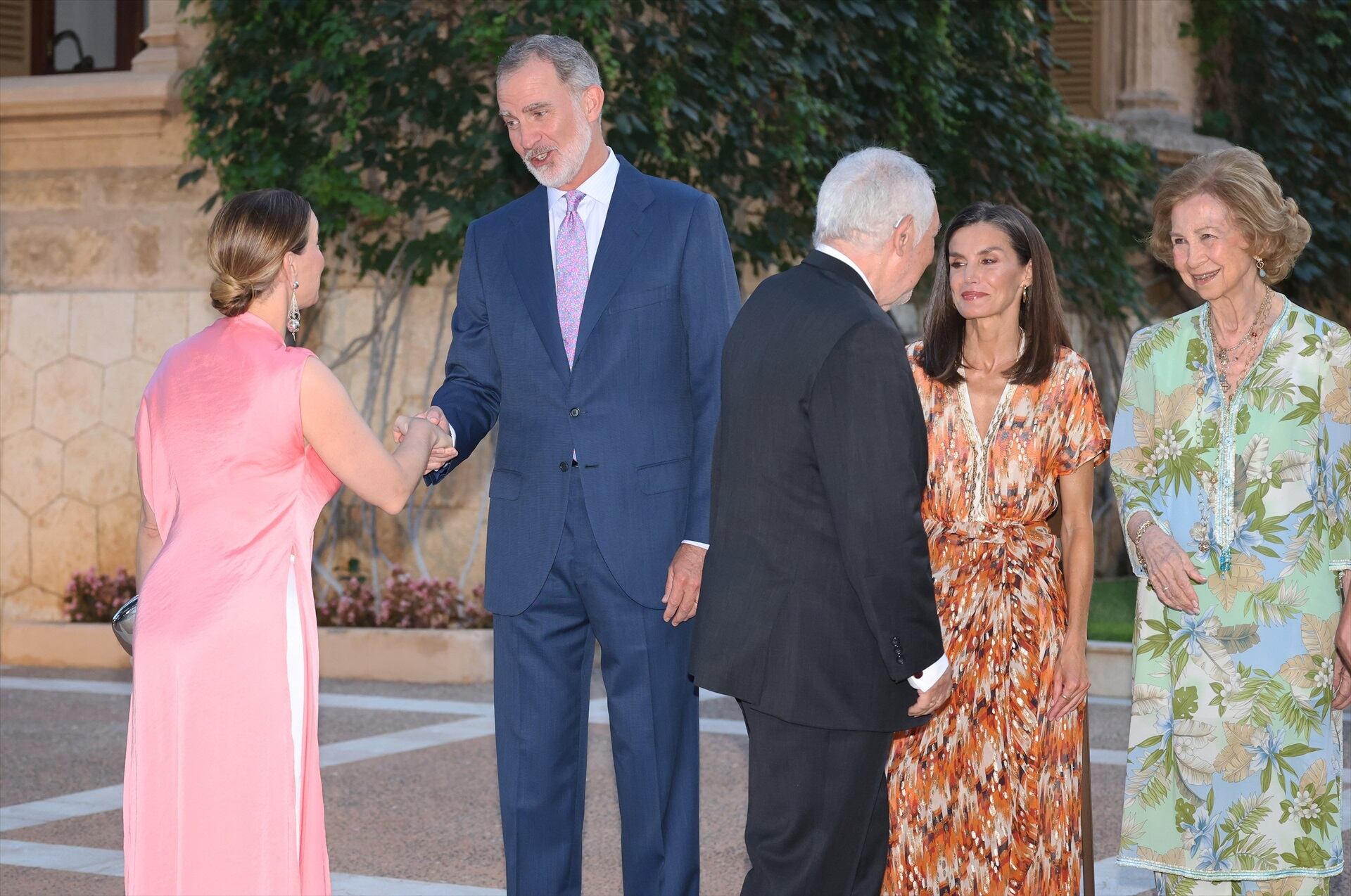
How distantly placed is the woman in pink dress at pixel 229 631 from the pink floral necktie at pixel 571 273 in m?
0.92

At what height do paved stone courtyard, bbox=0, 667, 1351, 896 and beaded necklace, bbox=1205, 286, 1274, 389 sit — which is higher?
beaded necklace, bbox=1205, 286, 1274, 389

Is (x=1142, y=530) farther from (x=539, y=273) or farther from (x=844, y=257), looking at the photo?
(x=539, y=273)

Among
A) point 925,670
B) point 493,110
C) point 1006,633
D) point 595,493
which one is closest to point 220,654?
point 595,493

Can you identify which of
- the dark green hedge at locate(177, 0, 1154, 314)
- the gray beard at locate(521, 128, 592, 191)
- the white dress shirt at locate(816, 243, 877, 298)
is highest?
the dark green hedge at locate(177, 0, 1154, 314)

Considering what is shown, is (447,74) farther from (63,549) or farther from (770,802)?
(770,802)

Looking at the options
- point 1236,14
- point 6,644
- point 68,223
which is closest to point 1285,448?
point 6,644

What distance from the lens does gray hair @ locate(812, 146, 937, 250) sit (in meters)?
3.27

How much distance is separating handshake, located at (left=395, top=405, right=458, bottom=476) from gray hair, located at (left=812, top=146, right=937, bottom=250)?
973 millimetres

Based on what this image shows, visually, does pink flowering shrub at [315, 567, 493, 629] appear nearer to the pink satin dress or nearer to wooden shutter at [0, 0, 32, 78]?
wooden shutter at [0, 0, 32, 78]

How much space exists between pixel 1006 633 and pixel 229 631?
5.92 ft

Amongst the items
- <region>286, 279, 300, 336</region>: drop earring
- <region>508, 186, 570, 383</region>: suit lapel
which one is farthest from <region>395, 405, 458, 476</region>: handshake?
<region>286, 279, 300, 336</region>: drop earring

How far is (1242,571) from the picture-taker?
3.78 m

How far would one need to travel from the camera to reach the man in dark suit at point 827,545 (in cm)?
309

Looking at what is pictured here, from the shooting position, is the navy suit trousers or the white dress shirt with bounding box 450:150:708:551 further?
the white dress shirt with bounding box 450:150:708:551
